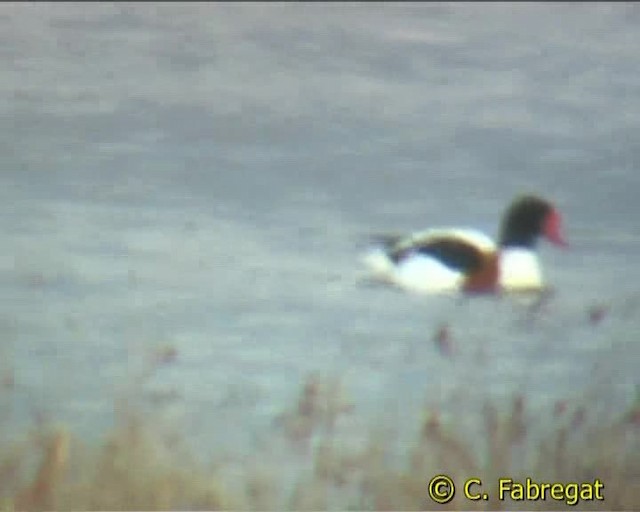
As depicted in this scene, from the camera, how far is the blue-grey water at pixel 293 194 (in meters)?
3.62

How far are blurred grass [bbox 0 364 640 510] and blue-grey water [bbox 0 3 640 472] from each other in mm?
105

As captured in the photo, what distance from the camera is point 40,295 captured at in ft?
13.7

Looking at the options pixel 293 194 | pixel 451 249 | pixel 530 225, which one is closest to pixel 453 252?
pixel 451 249

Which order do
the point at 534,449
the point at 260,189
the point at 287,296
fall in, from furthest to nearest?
1. the point at 287,296
2. the point at 260,189
3. the point at 534,449

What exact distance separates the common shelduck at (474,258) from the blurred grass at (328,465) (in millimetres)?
613

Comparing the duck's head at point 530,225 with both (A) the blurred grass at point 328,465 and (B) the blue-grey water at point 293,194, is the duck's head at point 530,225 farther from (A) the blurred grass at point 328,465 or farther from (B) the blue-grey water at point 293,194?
(A) the blurred grass at point 328,465

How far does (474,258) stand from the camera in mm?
3445

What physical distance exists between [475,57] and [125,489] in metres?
2.00

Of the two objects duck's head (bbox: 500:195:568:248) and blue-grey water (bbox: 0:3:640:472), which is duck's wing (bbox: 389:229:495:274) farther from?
blue-grey water (bbox: 0:3:640:472)

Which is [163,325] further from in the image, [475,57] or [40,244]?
[475,57]

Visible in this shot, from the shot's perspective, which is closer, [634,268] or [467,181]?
[467,181]

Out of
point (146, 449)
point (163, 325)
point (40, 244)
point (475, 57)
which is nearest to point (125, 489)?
point (146, 449)

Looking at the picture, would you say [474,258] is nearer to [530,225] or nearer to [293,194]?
[530,225]

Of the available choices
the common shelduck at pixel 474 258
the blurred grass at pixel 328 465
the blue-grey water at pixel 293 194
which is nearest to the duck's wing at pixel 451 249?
the common shelduck at pixel 474 258
